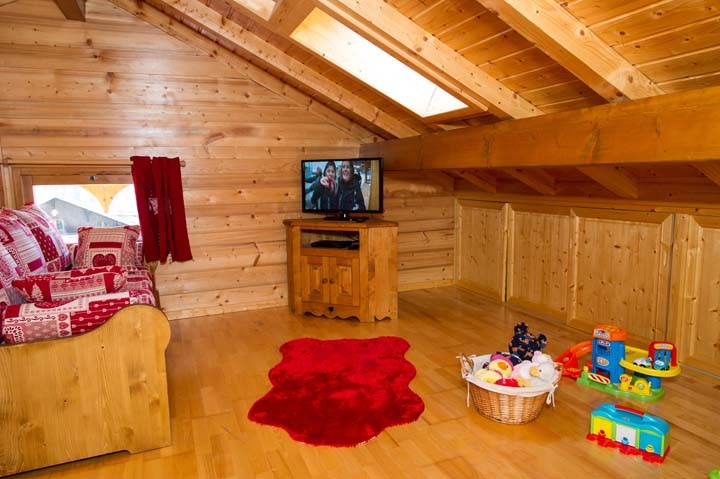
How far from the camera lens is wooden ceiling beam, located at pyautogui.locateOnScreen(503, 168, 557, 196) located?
397 centimetres

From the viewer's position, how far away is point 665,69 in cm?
225

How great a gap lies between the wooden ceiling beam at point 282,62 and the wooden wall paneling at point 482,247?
1188 mm

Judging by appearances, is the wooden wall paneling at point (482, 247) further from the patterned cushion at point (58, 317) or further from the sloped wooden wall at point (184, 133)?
the patterned cushion at point (58, 317)

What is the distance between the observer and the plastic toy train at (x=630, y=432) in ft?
6.93

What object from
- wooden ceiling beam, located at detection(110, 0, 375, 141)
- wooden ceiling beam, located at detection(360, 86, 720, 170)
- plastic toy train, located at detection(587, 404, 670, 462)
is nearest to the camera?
wooden ceiling beam, located at detection(360, 86, 720, 170)

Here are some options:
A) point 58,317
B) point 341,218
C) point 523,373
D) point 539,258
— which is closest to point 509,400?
point 523,373

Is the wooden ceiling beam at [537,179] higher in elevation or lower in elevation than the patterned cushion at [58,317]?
higher

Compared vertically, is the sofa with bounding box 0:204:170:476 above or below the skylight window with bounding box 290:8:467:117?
below

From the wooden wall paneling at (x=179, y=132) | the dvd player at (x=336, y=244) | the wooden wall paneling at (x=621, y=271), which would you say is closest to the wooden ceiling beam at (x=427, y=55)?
the wooden wall paneling at (x=621, y=271)

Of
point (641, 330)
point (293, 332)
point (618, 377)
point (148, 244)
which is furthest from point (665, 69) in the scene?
point (148, 244)

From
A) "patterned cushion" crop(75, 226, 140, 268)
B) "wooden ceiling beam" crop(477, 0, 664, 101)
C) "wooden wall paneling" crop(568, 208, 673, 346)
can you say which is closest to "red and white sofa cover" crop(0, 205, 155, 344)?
"patterned cushion" crop(75, 226, 140, 268)

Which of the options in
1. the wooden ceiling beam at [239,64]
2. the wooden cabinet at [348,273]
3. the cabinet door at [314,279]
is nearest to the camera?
Result: the wooden ceiling beam at [239,64]

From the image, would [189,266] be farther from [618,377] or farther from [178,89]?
[618,377]

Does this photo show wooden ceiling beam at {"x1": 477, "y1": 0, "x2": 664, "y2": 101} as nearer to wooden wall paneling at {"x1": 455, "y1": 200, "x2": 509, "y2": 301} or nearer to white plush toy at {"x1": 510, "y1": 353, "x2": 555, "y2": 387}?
white plush toy at {"x1": 510, "y1": 353, "x2": 555, "y2": 387}
